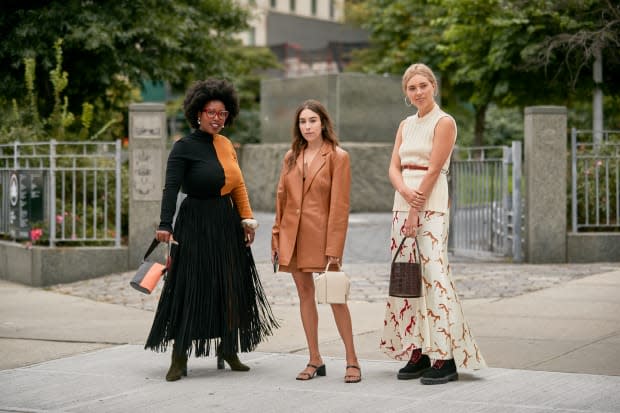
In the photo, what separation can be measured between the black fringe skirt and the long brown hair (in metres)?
0.61

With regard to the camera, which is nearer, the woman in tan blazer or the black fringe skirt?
the woman in tan blazer

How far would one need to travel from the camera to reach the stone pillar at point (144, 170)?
1373 centimetres

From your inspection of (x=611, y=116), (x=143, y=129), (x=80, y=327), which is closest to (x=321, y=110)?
(x=80, y=327)

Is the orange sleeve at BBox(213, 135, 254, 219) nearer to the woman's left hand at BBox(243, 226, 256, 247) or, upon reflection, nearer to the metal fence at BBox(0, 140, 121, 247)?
the woman's left hand at BBox(243, 226, 256, 247)

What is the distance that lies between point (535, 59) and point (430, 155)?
13.3m

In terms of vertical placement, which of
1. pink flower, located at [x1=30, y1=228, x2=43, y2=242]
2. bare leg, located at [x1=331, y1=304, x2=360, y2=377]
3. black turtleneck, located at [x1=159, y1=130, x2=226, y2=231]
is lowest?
bare leg, located at [x1=331, y1=304, x2=360, y2=377]

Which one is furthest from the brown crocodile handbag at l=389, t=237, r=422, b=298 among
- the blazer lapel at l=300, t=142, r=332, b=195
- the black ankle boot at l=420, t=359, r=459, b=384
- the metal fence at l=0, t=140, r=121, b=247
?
the metal fence at l=0, t=140, r=121, b=247

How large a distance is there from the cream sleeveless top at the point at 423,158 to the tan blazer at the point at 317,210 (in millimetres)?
353

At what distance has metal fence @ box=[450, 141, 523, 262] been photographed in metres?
14.4

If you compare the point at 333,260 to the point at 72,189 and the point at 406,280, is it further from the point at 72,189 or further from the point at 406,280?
the point at 72,189

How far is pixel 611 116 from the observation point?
Answer: 25.8 m

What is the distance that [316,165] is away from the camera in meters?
7.05

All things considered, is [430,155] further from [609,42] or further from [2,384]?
[609,42]

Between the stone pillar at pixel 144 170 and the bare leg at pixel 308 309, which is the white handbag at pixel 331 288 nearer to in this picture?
the bare leg at pixel 308 309
